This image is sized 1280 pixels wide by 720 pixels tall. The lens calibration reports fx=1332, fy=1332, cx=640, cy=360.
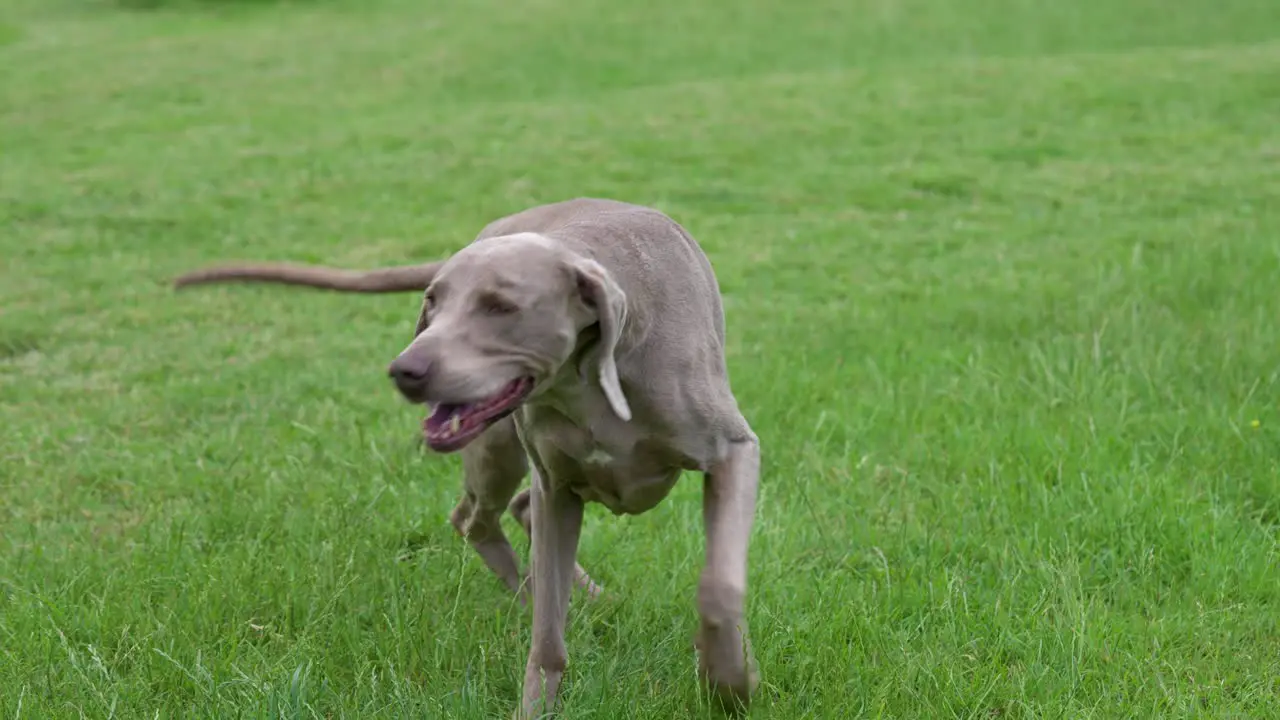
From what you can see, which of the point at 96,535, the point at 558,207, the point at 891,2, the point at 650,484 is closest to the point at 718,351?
the point at 650,484

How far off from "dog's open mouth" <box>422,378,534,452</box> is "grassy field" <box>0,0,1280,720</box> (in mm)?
687

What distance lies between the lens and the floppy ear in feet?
8.20

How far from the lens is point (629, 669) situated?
3094 millimetres

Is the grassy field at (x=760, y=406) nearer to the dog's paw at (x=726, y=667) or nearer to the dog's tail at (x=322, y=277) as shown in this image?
the dog's paw at (x=726, y=667)

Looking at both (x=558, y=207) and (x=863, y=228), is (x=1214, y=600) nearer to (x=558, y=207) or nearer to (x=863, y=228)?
(x=558, y=207)

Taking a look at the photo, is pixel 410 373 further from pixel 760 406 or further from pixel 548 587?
pixel 760 406

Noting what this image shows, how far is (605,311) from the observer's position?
249cm

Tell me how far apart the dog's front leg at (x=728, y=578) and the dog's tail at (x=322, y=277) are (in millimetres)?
1187

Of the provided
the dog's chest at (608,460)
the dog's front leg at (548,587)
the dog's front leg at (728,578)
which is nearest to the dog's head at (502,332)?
the dog's chest at (608,460)

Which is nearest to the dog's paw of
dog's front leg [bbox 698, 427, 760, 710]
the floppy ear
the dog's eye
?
Answer: dog's front leg [bbox 698, 427, 760, 710]

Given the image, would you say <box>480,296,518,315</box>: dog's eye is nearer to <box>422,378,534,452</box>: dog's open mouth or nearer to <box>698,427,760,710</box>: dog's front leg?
<box>422,378,534,452</box>: dog's open mouth

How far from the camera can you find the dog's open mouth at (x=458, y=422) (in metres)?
2.39

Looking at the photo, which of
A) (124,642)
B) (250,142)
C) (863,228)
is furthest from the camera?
(250,142)

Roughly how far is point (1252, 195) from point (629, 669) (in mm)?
7041
